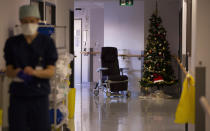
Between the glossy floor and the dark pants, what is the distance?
249 centimetres

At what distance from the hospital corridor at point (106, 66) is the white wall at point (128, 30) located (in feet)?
0.09

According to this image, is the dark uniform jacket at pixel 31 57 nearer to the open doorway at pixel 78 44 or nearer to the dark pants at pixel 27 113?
the dark pants at pixel 27 113

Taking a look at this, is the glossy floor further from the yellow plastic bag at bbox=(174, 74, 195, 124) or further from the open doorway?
the open doorway

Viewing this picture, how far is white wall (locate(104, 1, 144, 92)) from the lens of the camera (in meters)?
9.84

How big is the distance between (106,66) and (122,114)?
104 inches

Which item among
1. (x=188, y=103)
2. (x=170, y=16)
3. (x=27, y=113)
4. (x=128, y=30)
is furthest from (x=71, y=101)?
(x=170, y=16)

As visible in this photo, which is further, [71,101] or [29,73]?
[71,101]

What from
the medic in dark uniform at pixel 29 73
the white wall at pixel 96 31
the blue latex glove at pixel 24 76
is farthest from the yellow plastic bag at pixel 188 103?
the white wall at pixel 96 31

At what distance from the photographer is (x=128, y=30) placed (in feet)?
32.7

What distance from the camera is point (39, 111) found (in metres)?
2.85

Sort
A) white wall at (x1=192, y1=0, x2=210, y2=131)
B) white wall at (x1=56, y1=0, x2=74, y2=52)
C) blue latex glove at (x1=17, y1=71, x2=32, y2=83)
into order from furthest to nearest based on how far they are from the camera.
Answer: white wall at (x1=56, y1=0, x2=74, y2=52), white wall at (x1=192, y1=0, x2=210, y2=131), blue latex glove at (x1=17, y1=71, x2=32, y2=83)

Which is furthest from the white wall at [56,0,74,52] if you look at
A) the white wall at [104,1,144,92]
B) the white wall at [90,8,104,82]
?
the white wall at [90,8,104,82]

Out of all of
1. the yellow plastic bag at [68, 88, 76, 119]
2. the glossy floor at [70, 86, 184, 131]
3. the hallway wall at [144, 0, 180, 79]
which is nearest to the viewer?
the glossy floor at [70, 86, 184, 131]

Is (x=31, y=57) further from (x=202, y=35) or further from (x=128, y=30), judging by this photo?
(x=128, y=30)
